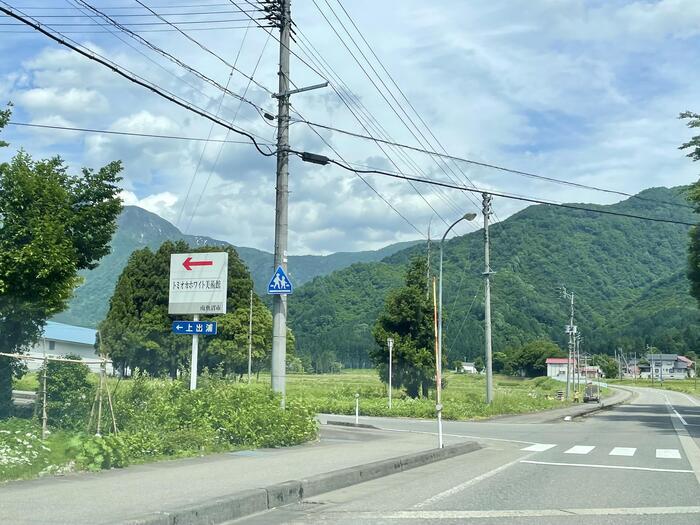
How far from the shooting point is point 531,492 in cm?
1066

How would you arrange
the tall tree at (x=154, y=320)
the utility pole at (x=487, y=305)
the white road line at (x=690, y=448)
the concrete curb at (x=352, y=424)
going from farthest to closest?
the tall tree at (x=154, y=320), the utility pole at (x=487, y=305), the concrete curb at (x=352, y=424), the white road line at (x=690, y=448)

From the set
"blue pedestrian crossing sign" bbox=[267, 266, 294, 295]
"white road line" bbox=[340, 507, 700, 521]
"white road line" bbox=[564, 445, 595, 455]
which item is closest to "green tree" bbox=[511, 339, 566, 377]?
"white road line" bbox=[564, 445, 595, 455]

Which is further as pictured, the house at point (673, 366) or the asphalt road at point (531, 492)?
the house at point (673, 366)

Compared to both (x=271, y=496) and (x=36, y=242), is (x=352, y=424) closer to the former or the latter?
(x=36, y=242)

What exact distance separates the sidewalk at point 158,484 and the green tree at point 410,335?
25.0m

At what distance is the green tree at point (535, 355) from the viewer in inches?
5202

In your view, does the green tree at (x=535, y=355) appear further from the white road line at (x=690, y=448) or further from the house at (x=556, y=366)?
the white road line at (x=690, y=448)

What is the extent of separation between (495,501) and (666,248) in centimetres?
18236

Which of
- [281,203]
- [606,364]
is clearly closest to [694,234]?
[281,203]

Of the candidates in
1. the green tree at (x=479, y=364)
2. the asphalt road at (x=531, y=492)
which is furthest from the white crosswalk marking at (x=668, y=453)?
the green tree at (x=479, y=364)

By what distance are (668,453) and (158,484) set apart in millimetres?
13109

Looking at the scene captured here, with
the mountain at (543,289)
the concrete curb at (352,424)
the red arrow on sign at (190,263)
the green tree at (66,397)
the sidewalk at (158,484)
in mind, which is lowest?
the concrete curb at (352,424)

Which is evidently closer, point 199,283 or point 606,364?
point 199,283

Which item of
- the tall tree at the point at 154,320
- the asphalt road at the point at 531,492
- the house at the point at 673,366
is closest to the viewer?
the asphalt road at the point at 531,492
